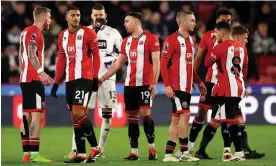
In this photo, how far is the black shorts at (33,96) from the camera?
12.3 metres

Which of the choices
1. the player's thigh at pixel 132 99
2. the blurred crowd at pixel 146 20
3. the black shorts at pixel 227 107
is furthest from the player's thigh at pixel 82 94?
the blurred crowd at pixel 146 20

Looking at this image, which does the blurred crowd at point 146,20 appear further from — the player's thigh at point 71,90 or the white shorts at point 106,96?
the player's thigh at point 71,90

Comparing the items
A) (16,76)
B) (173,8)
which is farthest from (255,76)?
(16,76)

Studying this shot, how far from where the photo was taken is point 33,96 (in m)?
12.3

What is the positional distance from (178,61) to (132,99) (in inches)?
36.1

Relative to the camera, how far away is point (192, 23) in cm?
1210

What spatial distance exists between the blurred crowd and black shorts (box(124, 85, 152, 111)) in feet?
26.3

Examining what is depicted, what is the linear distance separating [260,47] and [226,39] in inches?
388

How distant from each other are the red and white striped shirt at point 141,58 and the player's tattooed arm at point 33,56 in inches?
52.1

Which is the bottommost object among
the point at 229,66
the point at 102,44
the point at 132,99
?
the point at 132,99

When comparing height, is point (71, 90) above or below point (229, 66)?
below

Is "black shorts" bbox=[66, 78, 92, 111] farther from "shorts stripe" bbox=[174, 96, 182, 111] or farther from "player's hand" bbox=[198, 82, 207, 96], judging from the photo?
"player's hand" bbox=[198, 82, 207, 96]

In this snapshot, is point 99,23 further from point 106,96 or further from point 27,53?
point 27,53

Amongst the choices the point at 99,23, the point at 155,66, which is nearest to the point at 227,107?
the point at 155,66
